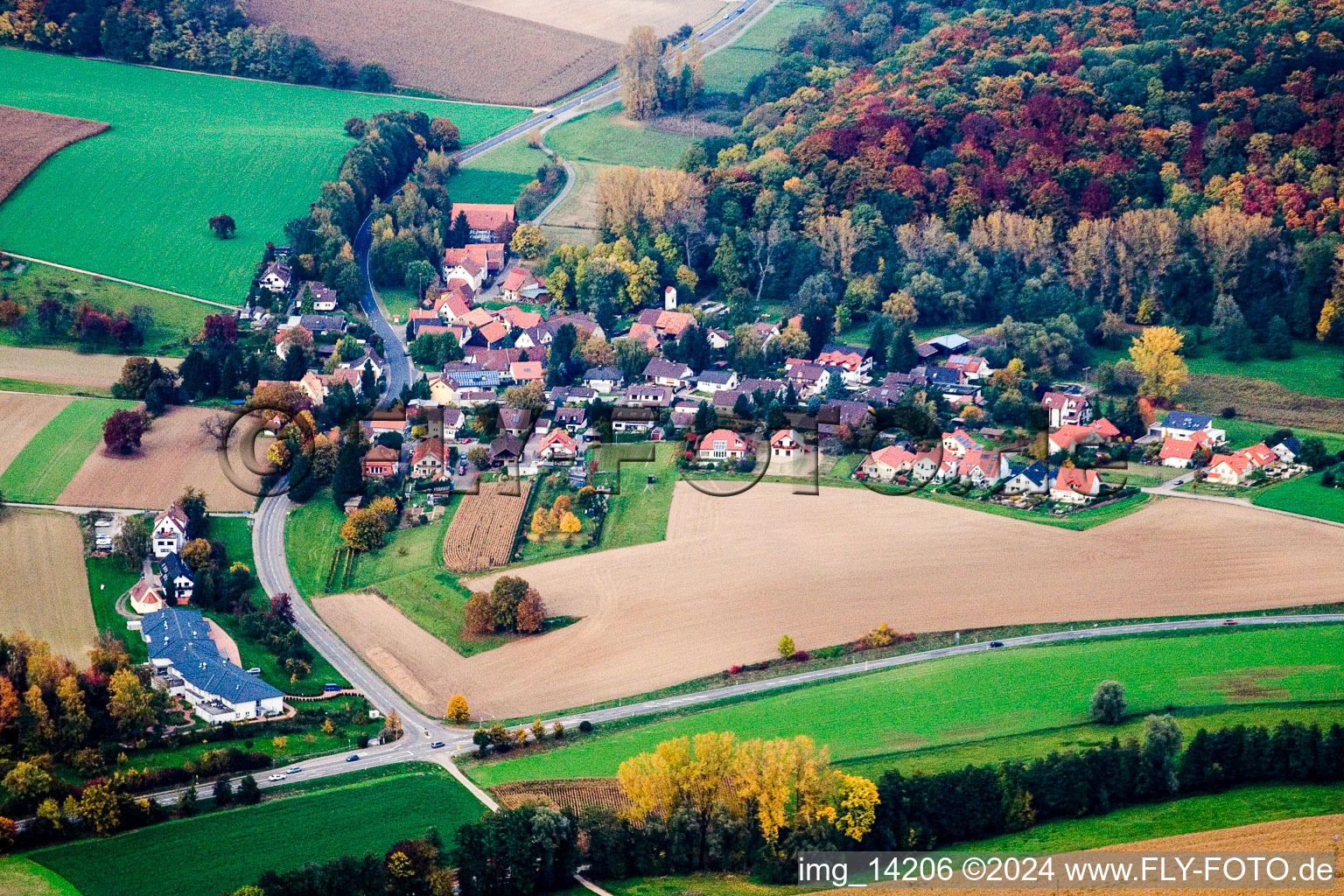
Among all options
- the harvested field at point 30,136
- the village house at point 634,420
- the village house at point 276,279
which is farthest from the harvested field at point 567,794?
the harvested field at point 30,136

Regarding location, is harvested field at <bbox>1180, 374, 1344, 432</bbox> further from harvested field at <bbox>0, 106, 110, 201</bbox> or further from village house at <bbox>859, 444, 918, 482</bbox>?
harvested field at <bbox>0, 106, 110, 201</bbox>

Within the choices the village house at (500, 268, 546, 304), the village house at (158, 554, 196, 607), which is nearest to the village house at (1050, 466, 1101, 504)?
the village house at (158, 554, 196, 607)

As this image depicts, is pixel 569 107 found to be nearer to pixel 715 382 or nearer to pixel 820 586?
pixel 715 382

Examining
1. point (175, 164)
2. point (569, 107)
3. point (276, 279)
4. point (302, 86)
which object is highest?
point (302, 86)

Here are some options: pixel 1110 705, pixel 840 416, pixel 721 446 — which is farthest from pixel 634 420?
pixel 1110 705

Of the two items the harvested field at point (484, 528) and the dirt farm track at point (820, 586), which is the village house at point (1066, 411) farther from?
the harvested field at point (484, 528)

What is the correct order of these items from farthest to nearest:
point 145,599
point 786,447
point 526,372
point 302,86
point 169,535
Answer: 1. point 302,86
2. point 526,372
3. point 786,447
4. point 169,535
5. point 145,599
